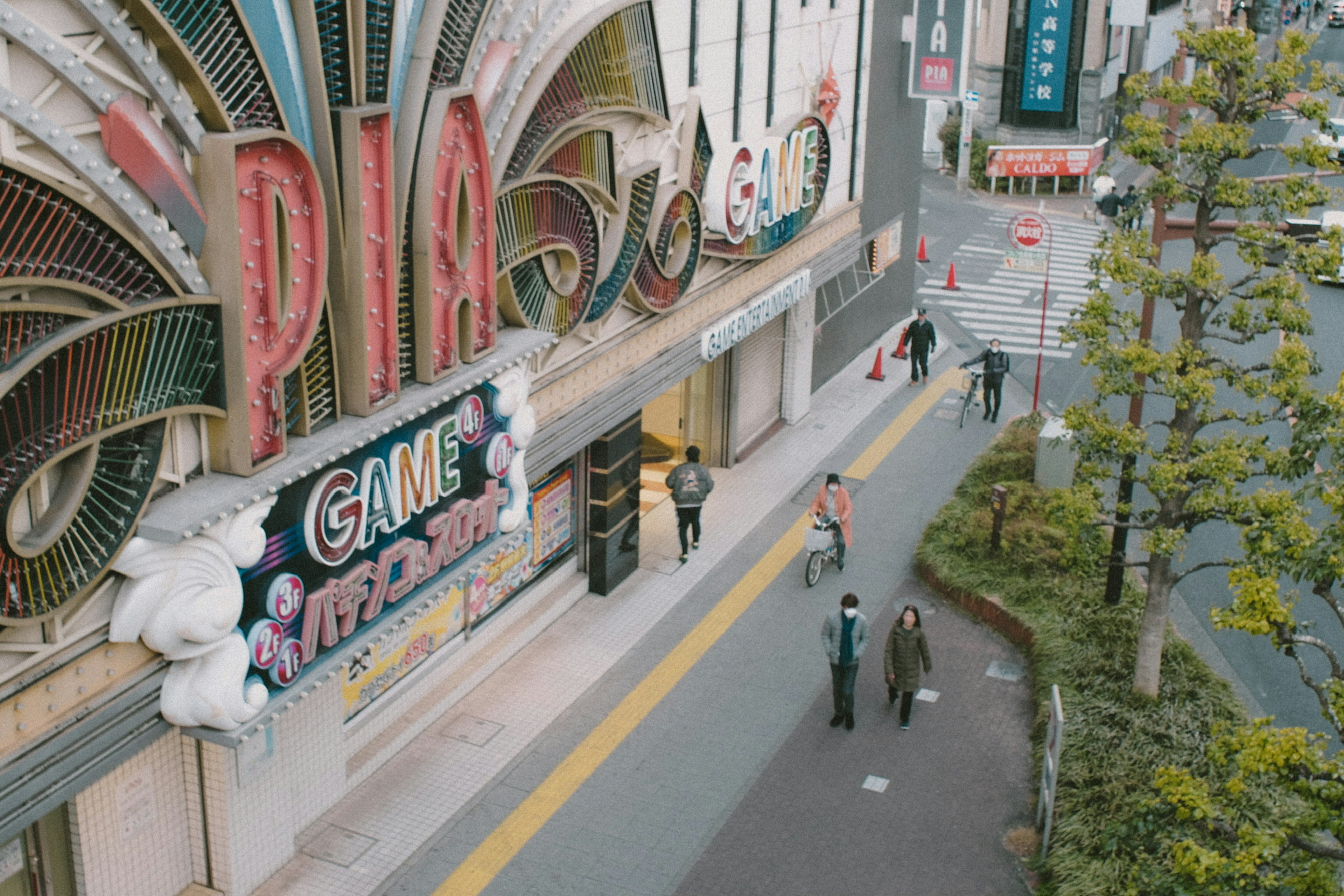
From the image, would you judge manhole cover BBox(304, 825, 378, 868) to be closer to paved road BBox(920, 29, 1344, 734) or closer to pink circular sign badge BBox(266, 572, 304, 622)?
pink circular sign badge BBox(266, 572, 304, 622)

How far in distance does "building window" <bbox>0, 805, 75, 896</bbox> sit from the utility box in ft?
49.0

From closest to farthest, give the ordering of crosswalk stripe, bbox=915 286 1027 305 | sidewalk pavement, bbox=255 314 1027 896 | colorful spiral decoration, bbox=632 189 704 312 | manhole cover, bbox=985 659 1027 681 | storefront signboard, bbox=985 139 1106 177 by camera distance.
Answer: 1. sidewalk pavement, bbox=255 314 1027 896
2. manhole cover, bbox=985 659 1027 681
3. colorful spiral decoration, bbox=632 189 704 312
4. crosswalk stripe, bbox=915 286 1027 305
5. storefront signboard, bbox=985 139 1106 177

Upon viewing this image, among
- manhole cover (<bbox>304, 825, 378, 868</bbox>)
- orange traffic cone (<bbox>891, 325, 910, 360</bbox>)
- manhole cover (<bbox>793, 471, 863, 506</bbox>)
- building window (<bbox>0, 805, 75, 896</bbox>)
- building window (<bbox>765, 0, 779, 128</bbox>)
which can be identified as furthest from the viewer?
orange traffic cone (<bbox>891, 325, 910, 360</bbox>)

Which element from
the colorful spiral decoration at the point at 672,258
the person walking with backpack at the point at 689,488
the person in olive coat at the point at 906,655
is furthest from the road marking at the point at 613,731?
the colorful spiral decoration at the point at 672,258

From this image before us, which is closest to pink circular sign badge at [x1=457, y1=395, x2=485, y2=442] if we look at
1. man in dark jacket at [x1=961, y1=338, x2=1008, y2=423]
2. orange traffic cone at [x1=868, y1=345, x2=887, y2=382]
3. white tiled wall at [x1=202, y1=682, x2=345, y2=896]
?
white tiled wall at [x1=202, y1=682, x2=345, y2=896]

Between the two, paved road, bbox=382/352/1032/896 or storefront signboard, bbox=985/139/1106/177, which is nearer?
paved road, bbox=382/352/1032/896

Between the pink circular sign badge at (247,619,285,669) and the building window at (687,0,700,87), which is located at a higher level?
the building window at (687,0,700,87)

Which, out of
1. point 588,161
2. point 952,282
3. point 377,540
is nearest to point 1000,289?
point 952,282

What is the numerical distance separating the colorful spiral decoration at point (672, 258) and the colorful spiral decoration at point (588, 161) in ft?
4.25

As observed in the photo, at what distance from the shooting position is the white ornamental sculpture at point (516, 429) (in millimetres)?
13945

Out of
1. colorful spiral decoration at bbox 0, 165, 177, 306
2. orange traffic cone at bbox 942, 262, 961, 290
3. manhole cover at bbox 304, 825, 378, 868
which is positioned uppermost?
colorful spiral decoration at bbox 0, 165, 177, 306

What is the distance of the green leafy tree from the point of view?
1423cm

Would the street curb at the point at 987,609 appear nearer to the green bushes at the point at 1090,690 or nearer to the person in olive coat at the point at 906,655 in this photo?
the green bushes at the point at 1090,690

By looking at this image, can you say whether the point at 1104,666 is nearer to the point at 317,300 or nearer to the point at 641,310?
the point at 641,310
